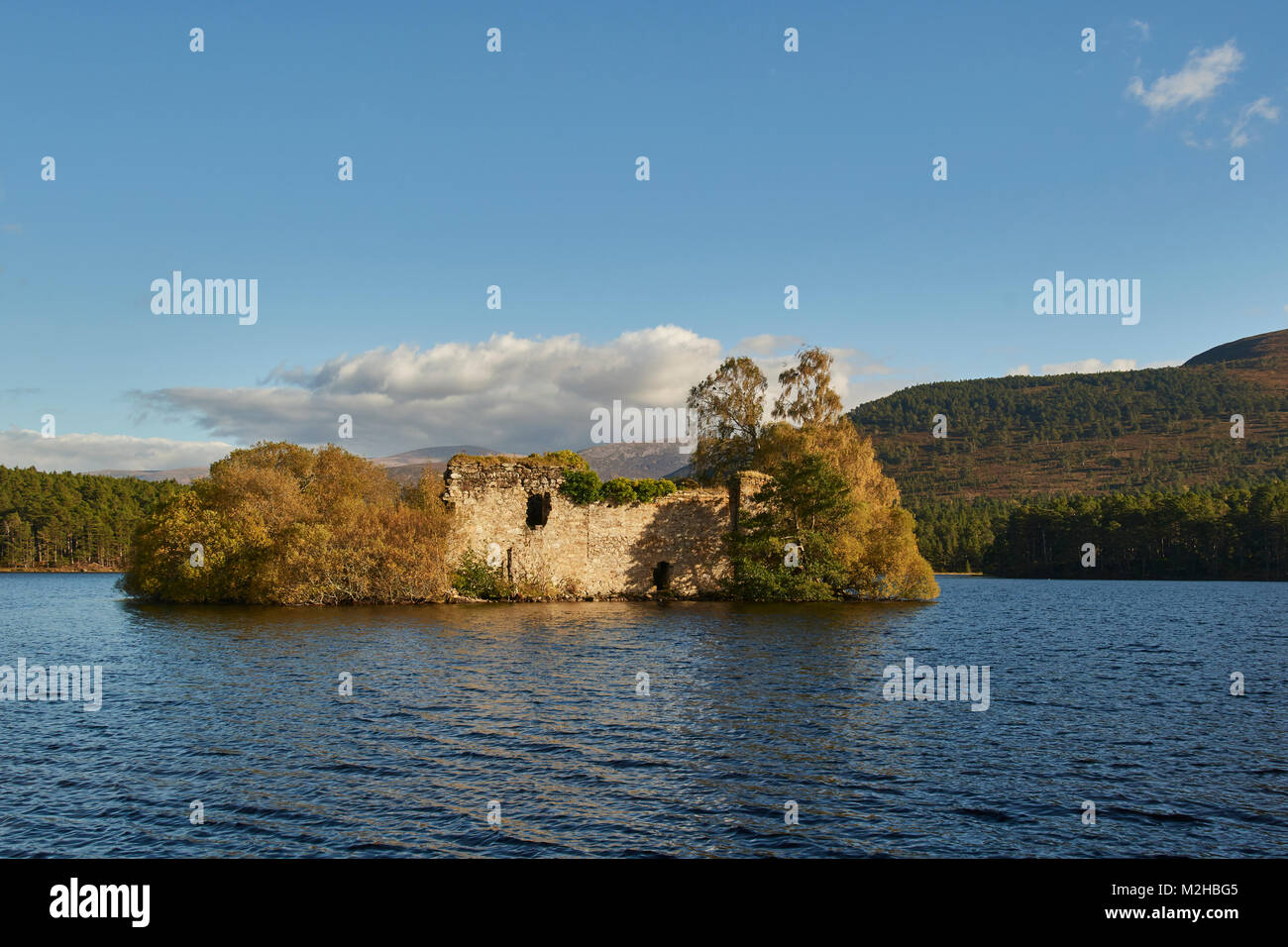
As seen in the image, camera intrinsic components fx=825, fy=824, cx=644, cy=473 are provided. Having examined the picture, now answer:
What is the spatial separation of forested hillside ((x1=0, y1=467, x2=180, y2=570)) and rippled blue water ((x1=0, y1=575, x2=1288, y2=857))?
108812 mm

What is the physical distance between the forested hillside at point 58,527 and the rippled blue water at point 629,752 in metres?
109

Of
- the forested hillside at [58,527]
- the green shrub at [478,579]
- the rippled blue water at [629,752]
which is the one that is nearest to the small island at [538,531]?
the green shrub at [478,579]

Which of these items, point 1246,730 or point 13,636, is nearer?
point 1246,730

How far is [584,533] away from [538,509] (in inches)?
125

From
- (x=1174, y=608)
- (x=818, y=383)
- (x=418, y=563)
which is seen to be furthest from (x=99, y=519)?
(x=1174, y=608)

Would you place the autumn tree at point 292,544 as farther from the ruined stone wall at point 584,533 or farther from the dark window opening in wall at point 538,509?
the dark window opening in wall at point 538,509

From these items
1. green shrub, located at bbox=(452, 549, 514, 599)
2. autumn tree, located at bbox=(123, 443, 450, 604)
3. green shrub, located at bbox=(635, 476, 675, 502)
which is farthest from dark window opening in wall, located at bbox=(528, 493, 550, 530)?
green shrub, located at bbox=(635, 476, 675, 502)

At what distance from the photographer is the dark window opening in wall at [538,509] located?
4881 centimetres

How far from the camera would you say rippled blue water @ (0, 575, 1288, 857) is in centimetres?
1093

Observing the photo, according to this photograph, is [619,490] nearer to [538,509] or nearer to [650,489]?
[650,489]

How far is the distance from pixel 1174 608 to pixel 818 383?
27.5 metres
